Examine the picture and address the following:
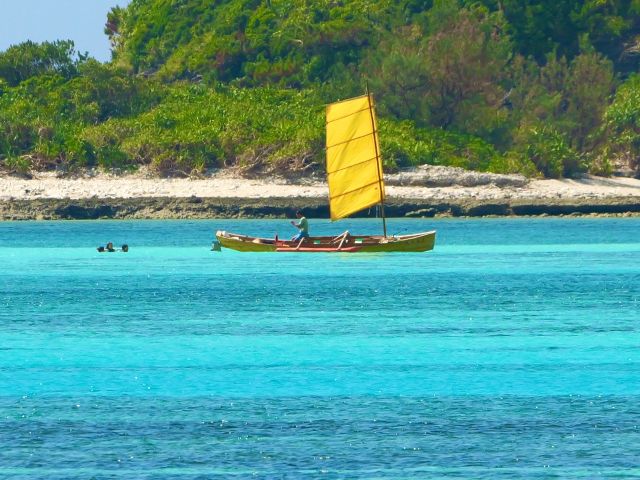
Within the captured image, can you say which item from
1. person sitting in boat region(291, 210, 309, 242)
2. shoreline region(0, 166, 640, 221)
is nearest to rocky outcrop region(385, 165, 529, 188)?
shoreline region(0, 166, 640, 221)

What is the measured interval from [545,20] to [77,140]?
132 ft

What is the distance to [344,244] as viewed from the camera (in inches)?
2132

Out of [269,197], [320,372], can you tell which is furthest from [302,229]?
[269,197]

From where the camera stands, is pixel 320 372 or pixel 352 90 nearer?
pixel 320 372

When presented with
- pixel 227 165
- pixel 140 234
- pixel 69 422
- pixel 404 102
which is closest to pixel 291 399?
pixel 69 422

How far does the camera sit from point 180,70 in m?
115

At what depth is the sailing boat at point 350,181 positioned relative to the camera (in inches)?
2140

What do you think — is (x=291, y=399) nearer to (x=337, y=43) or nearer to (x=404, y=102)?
(x=404, y=102)

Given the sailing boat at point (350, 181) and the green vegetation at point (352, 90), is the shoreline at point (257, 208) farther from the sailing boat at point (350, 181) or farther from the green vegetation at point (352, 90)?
the sailing boat at point (350, 181)

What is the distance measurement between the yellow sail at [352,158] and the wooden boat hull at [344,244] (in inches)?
92.6

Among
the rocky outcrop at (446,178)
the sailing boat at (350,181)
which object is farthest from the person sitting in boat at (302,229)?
the rocky outcrop at (446,178)

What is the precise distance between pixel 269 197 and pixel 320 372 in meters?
61.4

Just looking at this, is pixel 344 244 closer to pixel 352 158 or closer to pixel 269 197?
pixel 352 158

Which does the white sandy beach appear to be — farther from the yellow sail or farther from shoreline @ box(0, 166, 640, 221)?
the yellow sail
